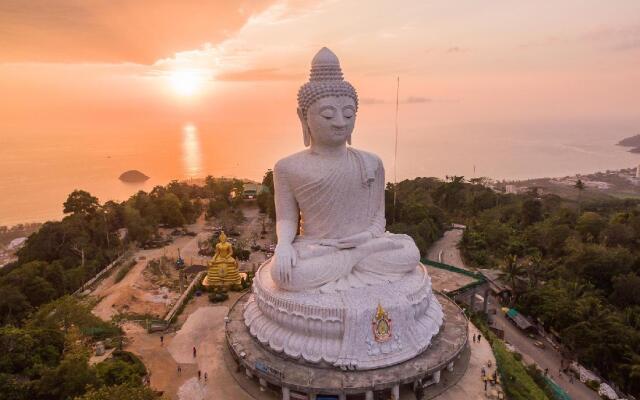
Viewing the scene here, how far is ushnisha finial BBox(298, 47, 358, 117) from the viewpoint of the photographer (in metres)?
13.5

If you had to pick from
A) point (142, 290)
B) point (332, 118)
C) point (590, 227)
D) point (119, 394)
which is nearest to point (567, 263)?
point (590, 227)

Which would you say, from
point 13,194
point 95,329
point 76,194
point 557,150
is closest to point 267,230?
point 76,194

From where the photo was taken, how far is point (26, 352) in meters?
12.5

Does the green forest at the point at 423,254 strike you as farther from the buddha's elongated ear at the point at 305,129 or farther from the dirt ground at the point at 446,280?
the buddha's elongated ear at the point at 305,129

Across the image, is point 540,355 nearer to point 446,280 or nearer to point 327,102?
point 446,280

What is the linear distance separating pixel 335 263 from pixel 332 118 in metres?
4.19

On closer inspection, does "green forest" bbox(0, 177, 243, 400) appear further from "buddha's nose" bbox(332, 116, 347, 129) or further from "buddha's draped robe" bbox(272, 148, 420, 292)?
"buddha's nose" bbox(332, 116, 347, 129)

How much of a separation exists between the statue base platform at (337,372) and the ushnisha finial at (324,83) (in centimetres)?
710

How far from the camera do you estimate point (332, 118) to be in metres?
13.7

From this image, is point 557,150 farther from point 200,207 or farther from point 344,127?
point 344,127

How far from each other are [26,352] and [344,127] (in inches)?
416

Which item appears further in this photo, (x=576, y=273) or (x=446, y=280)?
(x=576, y=273)

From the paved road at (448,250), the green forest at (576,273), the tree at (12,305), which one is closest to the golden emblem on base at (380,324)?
the green forest at (576,273)

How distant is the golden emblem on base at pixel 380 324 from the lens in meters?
12.4
